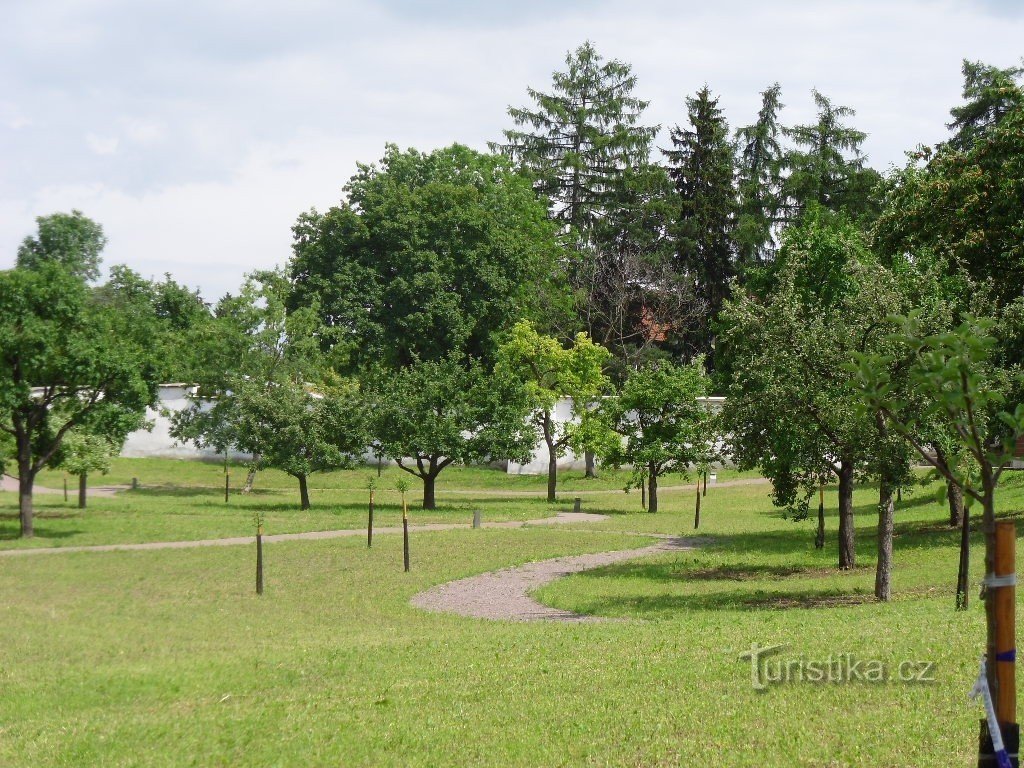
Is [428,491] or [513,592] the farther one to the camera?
[428,491]

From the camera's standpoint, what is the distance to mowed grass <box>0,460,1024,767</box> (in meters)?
8.58

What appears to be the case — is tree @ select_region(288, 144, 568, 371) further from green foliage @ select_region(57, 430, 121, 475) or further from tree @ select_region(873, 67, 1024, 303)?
tree @ select_region(873, 67, 1024, 303)

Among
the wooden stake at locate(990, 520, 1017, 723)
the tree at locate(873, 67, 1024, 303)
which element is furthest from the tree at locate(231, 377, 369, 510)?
the wooden stake at locate(990, 520, 1017, 723)

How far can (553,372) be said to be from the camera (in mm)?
51906

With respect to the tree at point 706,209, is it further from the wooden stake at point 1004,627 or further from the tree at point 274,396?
the wooden stake at point 1004,627

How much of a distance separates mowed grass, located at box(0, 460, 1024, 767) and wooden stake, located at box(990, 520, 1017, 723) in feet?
7.84

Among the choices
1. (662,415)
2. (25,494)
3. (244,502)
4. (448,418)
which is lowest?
(244,502)

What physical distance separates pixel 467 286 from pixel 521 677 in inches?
1957

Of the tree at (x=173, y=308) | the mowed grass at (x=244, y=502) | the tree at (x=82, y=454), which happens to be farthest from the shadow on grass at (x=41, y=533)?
the tree at (x=173, y=308)

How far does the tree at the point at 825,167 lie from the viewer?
66688 mm

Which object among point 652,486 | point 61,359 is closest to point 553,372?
point 652,486

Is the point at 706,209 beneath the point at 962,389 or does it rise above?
above

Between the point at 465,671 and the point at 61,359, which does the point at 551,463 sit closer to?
the point at 61,359

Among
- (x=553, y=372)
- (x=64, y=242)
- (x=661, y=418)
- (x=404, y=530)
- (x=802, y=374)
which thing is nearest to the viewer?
(x=802, y=374)
